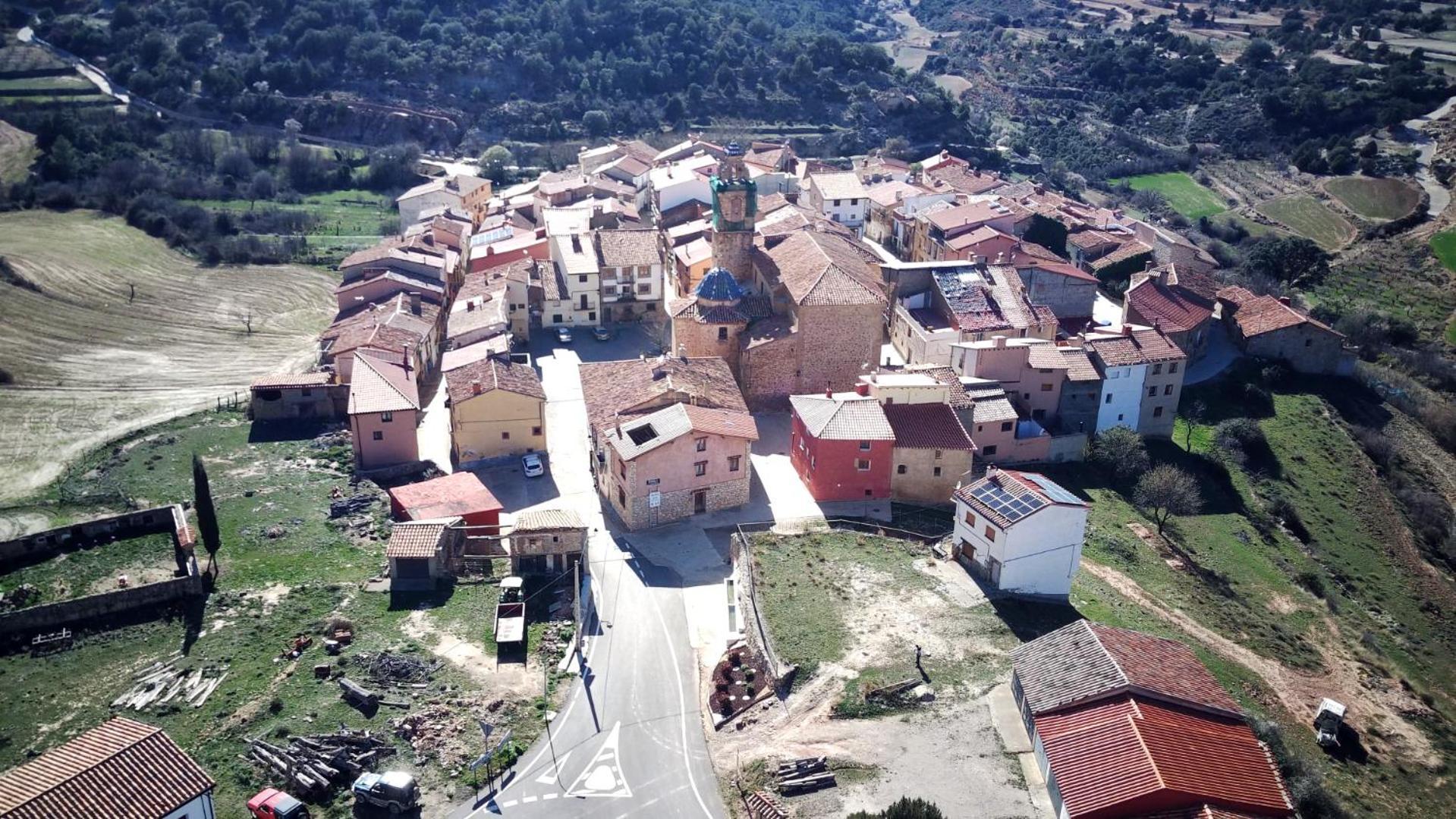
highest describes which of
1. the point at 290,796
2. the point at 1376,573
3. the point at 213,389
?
the point at 290,796

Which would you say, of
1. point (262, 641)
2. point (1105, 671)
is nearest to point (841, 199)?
point (1105, 671)

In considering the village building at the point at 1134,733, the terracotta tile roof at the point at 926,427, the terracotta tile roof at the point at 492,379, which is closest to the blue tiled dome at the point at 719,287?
the terracotta tile roof at the point at 492,379

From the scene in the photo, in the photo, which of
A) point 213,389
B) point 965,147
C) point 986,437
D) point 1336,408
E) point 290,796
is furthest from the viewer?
point 965,147

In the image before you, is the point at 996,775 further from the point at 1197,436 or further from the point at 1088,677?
the point at 1197,436

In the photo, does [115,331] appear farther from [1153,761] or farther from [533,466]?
[1153,761]

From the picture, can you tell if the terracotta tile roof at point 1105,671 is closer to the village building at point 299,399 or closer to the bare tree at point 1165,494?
the bare tree at point 1165,494

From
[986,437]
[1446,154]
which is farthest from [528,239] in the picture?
[1446,154]
